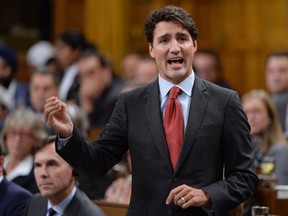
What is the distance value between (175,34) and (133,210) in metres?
0.67

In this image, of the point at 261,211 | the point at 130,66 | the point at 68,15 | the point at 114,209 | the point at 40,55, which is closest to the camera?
the point at 261,211

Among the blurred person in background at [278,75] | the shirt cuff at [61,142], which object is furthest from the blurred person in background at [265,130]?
the shirt cuff at [61,142]

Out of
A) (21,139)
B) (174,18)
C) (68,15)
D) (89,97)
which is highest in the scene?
(174,18)

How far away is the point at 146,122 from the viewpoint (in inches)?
130

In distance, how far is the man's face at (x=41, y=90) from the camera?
7.45 metres

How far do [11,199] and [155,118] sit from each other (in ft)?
4.54

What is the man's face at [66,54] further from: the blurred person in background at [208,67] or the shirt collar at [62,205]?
the shirt collar at [62,205]

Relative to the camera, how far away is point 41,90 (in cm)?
748

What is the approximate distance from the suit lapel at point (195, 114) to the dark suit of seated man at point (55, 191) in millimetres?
1009

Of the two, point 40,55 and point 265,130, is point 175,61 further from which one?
point 40,55

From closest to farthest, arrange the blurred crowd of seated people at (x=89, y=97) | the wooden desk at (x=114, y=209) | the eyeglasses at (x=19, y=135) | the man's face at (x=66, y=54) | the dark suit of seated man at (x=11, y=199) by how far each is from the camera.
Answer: the wooden desk at (x=114, y=209)
the dark suit of seated man at (x=11, y=199)
the blurred crowd of seated people at (x=89, y=97)
the eyeglasses at (x=19, y=135)
the man's face at (x=66, y=54)

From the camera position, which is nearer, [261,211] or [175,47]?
[175,47]

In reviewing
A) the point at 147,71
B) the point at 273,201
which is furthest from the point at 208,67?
the point at 273,201

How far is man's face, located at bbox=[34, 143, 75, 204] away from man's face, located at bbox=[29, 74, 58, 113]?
10.3 ft
